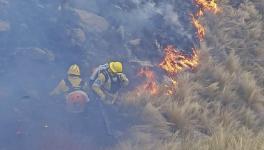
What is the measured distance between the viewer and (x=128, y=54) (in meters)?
12.1

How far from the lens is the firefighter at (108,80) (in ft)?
34.4

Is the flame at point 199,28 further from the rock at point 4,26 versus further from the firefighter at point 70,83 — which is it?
the rock at point 4,26

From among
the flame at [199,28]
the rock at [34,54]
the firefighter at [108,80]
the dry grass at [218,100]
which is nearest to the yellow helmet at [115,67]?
the firefighter at [108,80]

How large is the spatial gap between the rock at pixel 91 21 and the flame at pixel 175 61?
60.6 inches

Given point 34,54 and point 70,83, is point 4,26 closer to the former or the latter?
point 34,54

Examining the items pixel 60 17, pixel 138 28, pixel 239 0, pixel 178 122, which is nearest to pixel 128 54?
pixel 138 28

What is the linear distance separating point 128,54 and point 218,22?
286 cm

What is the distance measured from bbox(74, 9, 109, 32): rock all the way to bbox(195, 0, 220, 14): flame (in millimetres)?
2689

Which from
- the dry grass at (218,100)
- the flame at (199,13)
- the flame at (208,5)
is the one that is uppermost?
the flame at (208,5)

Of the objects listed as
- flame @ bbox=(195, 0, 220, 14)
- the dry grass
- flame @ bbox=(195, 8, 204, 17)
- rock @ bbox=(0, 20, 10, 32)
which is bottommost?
the dry grass

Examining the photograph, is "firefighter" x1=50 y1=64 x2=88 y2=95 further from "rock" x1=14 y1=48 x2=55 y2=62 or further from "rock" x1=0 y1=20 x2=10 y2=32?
"rock" x1=0 y1=20 x2=10 y2=32

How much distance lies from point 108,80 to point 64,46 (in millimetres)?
1848

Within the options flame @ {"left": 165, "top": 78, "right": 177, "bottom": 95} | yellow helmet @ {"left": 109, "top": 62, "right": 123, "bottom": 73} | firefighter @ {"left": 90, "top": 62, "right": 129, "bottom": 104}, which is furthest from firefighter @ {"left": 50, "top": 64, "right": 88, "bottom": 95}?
Result: flame @ {"left": 165, "top": 78, "right": 177, "bottom": 95}

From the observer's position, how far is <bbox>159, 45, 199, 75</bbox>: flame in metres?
12.0
